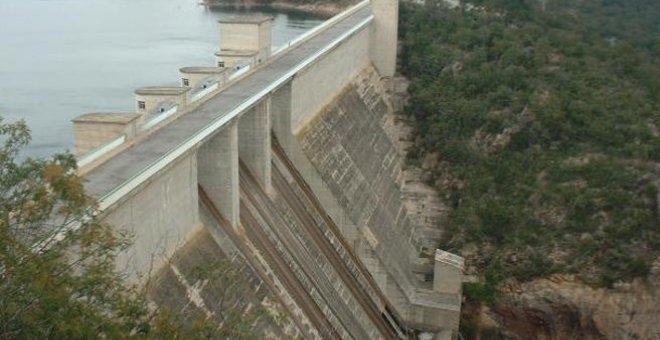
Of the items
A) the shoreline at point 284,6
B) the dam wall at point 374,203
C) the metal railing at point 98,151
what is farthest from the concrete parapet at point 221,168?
the shoreline at point 284,6

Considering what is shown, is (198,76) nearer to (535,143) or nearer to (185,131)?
(185,131)

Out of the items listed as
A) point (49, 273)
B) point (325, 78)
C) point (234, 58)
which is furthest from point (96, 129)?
point (325, 78)

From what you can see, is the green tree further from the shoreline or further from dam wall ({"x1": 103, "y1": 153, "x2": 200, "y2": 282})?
the shoreline

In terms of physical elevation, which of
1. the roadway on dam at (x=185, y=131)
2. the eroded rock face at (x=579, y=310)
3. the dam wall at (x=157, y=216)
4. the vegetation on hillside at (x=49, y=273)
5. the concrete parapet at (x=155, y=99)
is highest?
the vegetation on hillside at (x=49, y=273)

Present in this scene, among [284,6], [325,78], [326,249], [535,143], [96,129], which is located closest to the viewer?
[96,129]

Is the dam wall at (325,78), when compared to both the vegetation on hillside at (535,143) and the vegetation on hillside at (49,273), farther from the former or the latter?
the vegetation on hillside at (49,273)
